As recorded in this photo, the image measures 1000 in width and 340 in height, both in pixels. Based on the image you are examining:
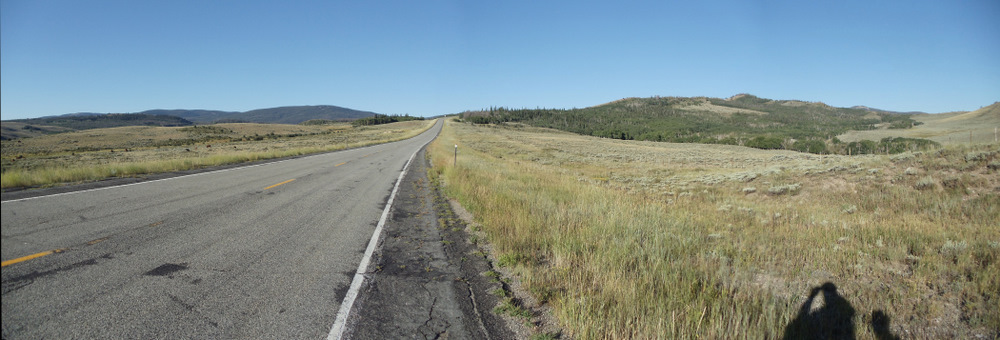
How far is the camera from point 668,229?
681cm

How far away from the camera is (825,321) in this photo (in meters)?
3.91

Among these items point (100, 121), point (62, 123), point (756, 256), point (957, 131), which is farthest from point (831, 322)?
point (957, 131)

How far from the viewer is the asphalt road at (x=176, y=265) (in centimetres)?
357

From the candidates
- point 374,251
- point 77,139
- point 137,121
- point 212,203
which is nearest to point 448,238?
point 374,251

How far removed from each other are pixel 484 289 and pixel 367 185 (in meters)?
9.41

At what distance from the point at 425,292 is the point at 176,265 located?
10.6 ft

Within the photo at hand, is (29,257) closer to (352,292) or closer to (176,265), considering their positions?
(176,265)

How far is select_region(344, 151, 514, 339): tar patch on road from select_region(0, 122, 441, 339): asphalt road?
1.23ft

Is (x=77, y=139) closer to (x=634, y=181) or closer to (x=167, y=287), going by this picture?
(x=167, y=287)

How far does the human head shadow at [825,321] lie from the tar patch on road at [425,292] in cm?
284

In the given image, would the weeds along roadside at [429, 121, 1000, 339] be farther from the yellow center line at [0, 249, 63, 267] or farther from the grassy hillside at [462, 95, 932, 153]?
the grassy hillside at [462, 95, 932, 153]

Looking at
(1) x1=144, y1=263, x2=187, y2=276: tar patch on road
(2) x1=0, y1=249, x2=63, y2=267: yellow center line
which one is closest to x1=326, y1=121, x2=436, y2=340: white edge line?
(1) x1=144, y1=263, x2=187, y2=276: tar patch on road

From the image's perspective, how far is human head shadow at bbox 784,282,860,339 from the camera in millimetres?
3734

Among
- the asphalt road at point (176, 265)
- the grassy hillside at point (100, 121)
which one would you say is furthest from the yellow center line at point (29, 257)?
the grassy hillside at point (100, 121)
